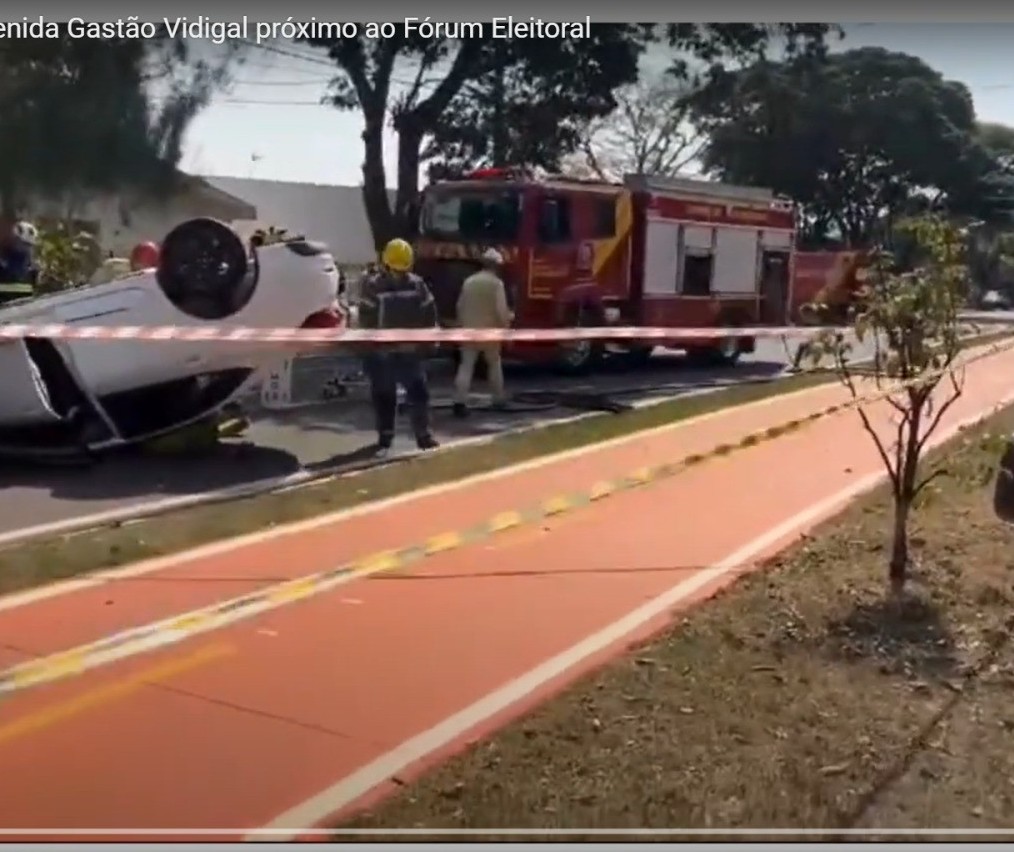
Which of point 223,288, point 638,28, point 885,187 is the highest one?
point 638,28

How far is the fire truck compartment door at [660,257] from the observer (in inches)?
508

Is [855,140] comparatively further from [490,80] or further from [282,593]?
[282,593]

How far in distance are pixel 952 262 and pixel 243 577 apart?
330cm

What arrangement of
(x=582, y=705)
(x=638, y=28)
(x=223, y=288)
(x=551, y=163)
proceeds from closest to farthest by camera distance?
1. (x=582, y=705)
2. (x=638, y=28)
3. (x=223, y=288)
4. (x=551, y=163)

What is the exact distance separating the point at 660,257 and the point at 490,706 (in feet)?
30.3

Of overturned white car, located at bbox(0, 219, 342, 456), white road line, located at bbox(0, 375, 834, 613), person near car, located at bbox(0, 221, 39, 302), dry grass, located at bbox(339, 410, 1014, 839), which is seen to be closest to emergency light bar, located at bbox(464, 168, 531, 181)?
overturned white car, located at bbox(0, 219, 342, 456)

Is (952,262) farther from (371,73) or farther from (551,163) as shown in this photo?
(551,163)

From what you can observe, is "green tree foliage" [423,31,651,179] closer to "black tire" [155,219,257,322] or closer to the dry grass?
"black tire" [155,219,257,322]

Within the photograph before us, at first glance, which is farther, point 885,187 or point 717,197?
point 717,197

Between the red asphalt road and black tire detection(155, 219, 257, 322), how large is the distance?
1602 millimetres

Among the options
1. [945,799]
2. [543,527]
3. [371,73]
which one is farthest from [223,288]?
[945,799]

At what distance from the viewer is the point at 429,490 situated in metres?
8.61

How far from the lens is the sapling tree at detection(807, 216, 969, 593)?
5.86 metres

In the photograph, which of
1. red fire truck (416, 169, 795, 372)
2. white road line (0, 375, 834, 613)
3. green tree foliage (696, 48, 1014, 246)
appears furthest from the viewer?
red fire truck (416, 169, 795, 372)
